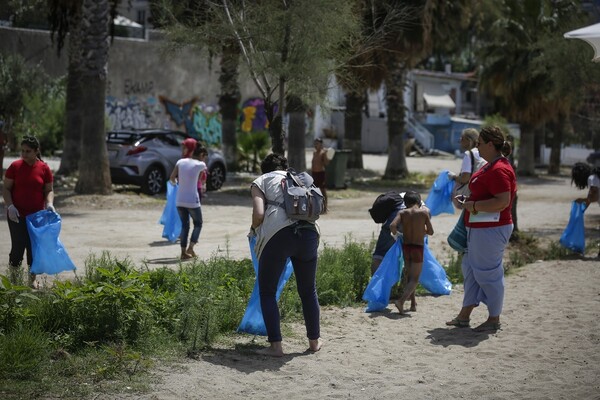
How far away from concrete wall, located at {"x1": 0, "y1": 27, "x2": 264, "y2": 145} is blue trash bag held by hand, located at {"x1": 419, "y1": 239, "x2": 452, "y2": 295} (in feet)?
77.8

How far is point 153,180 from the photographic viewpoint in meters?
21.3

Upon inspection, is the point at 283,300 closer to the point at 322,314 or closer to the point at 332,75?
the point at 322,314

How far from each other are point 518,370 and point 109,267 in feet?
12.8

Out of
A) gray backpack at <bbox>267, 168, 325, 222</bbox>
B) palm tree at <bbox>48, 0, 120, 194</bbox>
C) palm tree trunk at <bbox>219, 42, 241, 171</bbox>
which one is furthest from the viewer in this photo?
palm tree trunk at <bbox>219, 42, 241, 171</bbox>

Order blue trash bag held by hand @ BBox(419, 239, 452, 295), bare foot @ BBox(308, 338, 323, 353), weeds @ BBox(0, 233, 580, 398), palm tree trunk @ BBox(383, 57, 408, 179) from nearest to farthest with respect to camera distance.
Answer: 1. weeds @ BBox(0, 233, 580, 398)
2. bare foot @ BBox(308, 338, 323, 353)
3. blue trash bag held by hand @ BBox(419, 239, 452, 295)
4. palm tree trunk @ BBox(383, 57, 408, 179)

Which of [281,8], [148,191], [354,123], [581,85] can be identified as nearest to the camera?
[281,8]

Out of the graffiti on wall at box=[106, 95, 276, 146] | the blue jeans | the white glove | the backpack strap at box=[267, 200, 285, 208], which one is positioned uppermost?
the graffiti on wall at box=[106, 95, 276, 146]

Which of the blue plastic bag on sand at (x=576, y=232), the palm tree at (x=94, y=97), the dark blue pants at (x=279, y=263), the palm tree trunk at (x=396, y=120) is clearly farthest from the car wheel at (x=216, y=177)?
the dark blue pants at (x=279, y=263)

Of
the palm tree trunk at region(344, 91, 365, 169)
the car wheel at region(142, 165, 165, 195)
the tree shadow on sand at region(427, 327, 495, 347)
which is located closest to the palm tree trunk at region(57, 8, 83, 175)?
the car wheel at region(142, 165, 165, 195)

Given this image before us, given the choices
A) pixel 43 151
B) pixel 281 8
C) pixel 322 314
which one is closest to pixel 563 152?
pixel 43 151

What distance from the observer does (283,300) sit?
28.3 feet

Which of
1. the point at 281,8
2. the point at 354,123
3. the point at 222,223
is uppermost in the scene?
the point at 281,8

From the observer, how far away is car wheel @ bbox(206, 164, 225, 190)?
23.4 metres

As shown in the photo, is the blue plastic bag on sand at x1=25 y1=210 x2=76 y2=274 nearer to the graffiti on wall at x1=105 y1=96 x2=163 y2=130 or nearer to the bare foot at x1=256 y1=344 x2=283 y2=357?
the bare foot at x1=256 y1=344 x2=283 y2=357
